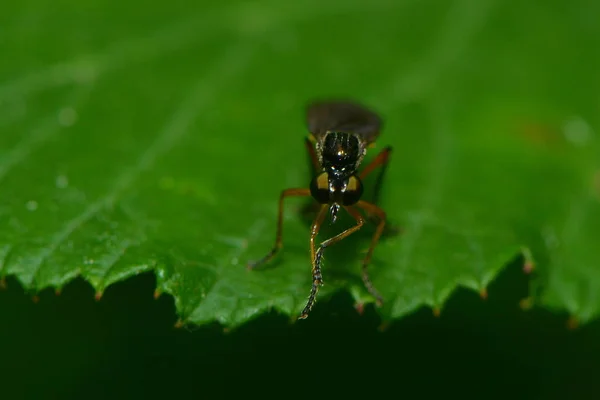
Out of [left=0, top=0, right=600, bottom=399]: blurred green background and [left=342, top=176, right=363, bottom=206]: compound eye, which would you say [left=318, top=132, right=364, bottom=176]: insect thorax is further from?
[left=0, top=0, right=600, bottom=399]: blurred green background

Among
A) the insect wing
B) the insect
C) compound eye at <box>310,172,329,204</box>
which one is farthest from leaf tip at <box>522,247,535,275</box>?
compound eye at <box>310,172,329,204</box>

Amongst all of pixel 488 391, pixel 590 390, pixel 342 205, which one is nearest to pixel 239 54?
pixel 342 205

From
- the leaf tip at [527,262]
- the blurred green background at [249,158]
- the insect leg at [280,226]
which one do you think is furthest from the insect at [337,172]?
the leaf tip at [527,262]

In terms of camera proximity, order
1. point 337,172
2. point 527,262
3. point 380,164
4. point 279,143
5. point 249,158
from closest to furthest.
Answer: point 337,172, point 527,262, point 380,164, point 249,158, point 279,143

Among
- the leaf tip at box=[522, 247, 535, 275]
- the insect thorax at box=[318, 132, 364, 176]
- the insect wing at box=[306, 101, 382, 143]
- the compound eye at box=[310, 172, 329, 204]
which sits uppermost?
the insect wing at box=[306, 101, 382, 143]

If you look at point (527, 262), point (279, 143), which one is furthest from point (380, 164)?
point (527, 262)

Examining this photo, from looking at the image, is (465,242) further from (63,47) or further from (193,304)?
(63,47)

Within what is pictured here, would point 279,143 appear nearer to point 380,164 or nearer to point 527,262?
point 380,164
